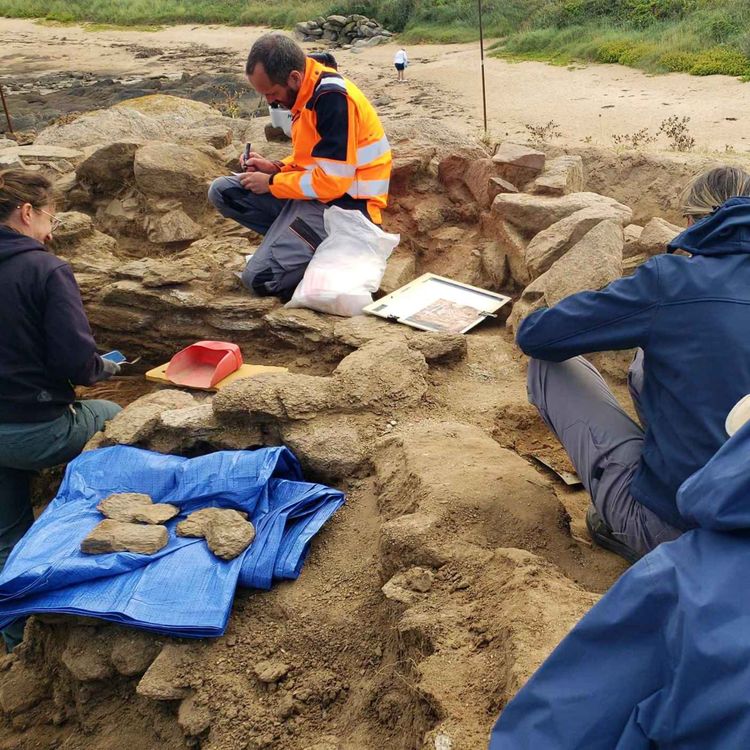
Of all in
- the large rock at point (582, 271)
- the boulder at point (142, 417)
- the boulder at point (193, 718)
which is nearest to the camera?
the boulder at point (193, 718)

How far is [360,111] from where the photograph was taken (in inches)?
183

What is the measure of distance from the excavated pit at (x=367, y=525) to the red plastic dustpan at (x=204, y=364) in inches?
6.3

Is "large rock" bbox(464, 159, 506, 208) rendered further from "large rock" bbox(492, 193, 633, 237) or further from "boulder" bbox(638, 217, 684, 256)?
"boulder" bbox(638, 217, 684, 256)

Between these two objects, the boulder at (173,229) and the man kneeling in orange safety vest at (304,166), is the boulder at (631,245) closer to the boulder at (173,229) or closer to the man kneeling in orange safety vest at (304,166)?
the man kneeling in orange safety vest at (304,166)

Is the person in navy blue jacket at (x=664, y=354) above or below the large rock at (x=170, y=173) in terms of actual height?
above

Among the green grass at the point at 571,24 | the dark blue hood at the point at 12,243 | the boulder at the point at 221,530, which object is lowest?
the green grass at the point at 571,24

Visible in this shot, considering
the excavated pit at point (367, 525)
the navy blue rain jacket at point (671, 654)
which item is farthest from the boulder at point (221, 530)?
Answer: the navy blue rain jacket at point (671, 654)

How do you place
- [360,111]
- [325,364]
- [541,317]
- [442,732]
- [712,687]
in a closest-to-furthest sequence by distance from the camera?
[712,687]
[442,732]
[541,317]
[325,364]
[360,111]

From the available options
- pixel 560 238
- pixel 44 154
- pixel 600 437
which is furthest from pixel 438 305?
pixel 44 154

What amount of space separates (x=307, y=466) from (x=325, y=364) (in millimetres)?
1101

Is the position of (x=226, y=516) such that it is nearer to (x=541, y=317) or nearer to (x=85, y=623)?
(x=85, y=623)

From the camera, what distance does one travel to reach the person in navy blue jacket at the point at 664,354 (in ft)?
7.29

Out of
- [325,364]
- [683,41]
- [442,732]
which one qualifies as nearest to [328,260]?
[325,364]

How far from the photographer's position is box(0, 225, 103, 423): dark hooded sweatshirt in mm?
3361
